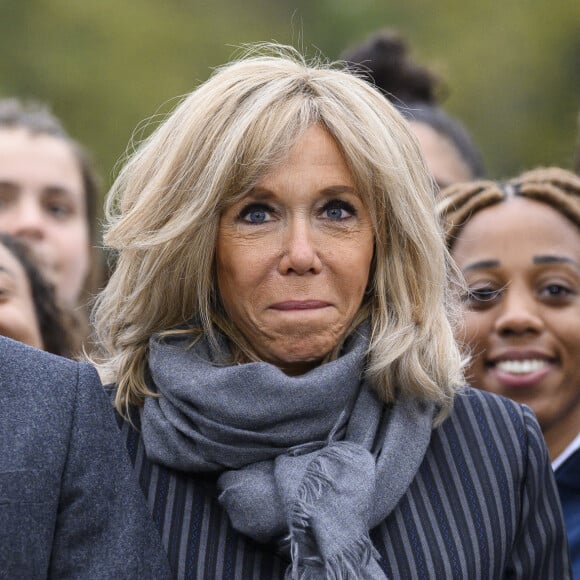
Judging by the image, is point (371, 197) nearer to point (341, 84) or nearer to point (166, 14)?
point (341, 84)

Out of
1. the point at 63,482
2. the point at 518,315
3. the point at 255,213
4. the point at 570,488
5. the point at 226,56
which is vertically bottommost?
the point at 226,56

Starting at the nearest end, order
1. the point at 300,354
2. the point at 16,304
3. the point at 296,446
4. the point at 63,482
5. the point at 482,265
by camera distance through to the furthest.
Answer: the point at 63,482 → the point at 296,446 → the point at 300,354 → the point at 16,304 → the point at 482,265

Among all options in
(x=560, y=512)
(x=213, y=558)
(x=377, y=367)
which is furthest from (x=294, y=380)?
(x=560, y=512)

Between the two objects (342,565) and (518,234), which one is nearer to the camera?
(342,565)

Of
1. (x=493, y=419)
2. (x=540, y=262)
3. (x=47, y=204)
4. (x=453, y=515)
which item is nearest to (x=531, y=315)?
(x=540, y=262)

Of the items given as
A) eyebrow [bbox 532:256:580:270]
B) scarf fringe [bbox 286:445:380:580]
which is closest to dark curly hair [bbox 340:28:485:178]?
eyebrow [bbox 532:256:580:270]

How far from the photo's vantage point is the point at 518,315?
3811 millimetres

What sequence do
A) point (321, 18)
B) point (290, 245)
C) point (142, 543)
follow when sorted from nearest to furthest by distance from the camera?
point (142, 543) → point (290, 245) → point (321, 18)

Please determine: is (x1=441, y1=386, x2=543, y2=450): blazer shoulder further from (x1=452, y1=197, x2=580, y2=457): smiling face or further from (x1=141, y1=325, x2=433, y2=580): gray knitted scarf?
(x1=452, y1=197, x2=580, y2=457): smiling face

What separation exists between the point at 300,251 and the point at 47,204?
2.06 metres

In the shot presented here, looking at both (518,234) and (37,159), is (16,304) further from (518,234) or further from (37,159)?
(518,234)

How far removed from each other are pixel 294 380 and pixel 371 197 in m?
0.44

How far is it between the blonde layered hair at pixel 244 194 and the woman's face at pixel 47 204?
1.51 metres

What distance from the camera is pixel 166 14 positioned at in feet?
40.4
